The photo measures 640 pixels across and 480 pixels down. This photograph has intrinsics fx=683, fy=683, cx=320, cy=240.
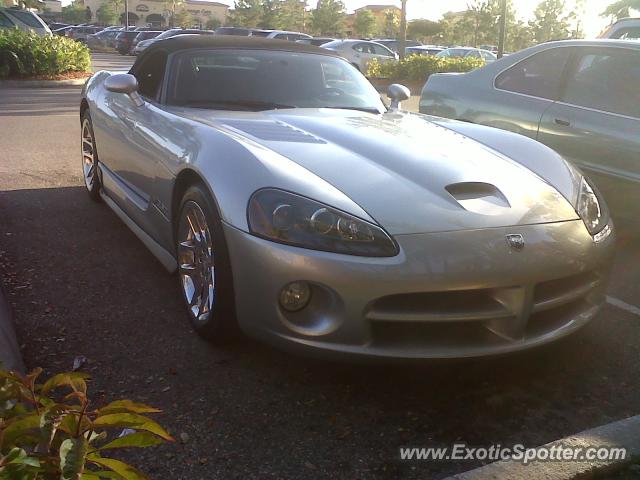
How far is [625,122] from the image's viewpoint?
4750mm

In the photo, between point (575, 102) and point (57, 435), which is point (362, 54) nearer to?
point (575, 102)

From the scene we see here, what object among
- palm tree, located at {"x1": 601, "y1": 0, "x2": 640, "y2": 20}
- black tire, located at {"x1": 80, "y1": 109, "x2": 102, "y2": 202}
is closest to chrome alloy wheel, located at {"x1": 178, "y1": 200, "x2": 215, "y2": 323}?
black tire, located at {"x1": 80, "y1": 109, "x2": 102, "y2": 202}

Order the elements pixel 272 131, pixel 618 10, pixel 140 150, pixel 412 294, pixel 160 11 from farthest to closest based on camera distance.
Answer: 1. pixel 160 11
2. pixel 618 10
3. pixel 140 150
4. pixel 272 131
5. pixel 412 294

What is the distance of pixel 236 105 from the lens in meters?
4.16

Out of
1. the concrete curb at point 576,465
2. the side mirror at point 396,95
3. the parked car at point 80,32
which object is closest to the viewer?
the concrete curb at point 576,465

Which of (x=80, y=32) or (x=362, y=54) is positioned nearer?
(x=362, y=54)

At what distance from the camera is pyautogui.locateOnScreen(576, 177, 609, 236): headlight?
311cm

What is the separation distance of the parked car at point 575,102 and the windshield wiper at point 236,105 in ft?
7.06

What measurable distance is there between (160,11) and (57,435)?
10420cm

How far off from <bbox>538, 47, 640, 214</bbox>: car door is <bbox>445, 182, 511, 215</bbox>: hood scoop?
2.07 meters

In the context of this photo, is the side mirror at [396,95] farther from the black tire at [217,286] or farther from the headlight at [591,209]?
the black tire at [217,286]

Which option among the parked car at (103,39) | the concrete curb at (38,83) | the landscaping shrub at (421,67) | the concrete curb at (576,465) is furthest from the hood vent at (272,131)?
the parked car at (103,39)

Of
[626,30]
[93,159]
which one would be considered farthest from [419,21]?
[93,159]

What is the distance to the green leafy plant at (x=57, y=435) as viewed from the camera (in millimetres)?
1277
